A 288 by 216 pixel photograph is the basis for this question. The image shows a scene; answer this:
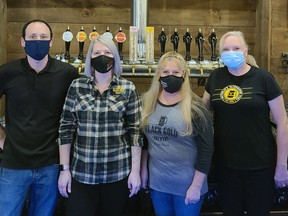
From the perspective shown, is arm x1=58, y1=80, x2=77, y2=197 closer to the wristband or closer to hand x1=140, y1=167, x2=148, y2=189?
the wristband

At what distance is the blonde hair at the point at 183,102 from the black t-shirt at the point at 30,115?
0.44 metres

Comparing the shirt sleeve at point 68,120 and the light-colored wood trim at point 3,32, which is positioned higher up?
the light-colored wood trim at point 3,32

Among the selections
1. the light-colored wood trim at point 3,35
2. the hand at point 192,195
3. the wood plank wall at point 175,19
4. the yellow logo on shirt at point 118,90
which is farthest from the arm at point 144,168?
the light-colored wood trim at point 3,35

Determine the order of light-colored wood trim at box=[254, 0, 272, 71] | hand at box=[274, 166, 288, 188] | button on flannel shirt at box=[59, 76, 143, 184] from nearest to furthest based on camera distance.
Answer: button on flannel shirt at box=[59, 76, 143, 184], hand at box=[274, 166, 288, 188], light-colored wood trim at box=[254, 0, 272, 71]

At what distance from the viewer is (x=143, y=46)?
293 cm

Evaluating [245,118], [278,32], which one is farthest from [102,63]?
[278,32]

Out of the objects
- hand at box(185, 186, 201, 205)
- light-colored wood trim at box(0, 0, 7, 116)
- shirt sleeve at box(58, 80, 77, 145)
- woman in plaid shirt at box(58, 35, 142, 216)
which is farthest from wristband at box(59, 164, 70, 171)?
light-colored wood trim at box(0, 0, 7, 116)

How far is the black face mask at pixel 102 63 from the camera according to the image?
1.75 metres

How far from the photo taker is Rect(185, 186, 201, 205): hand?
1770mm

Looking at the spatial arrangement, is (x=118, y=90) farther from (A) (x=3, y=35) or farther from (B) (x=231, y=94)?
(A) (x=3, y=35)

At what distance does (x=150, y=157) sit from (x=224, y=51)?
2.15 ft

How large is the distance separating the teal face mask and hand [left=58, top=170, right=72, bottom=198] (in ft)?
3.12

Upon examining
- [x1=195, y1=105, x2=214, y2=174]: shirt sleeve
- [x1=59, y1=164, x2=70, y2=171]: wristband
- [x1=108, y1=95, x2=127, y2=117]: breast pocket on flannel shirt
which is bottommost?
[x1=59, y1=164, x2=70, y2=171]: wristband

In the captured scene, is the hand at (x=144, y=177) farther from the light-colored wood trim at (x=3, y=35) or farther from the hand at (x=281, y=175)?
the light-colored wood trim at (x=3, y=35)
